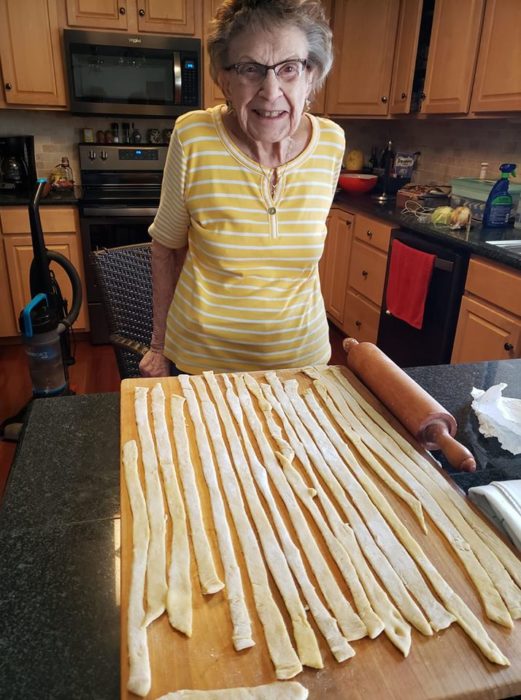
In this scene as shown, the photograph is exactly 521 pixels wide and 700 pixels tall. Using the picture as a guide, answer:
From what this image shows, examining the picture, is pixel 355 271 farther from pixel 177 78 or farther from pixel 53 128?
pixel 53 128

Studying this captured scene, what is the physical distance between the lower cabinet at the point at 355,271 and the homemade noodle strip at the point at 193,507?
2345mm

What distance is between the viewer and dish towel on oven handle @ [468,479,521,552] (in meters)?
0.62

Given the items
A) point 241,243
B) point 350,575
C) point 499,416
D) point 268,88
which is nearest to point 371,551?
point 350,575

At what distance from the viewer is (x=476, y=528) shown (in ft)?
2.04

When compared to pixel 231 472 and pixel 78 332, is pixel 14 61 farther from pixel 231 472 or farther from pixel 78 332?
pixel 231 472

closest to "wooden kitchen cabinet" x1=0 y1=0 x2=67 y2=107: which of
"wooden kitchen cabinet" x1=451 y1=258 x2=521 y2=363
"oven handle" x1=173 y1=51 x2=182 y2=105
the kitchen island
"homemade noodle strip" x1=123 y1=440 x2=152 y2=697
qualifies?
"oven handle" x1=173 y1=51 x2=182 y2=105

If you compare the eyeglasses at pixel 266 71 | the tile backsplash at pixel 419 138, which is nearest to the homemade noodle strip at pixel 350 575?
the eyeglasses at pixel 266 71

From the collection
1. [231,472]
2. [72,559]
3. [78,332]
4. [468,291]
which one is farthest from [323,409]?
[78,332]

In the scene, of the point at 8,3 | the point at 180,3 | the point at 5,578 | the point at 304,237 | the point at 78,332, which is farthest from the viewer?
the point at 78,332

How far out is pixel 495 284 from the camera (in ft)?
7.07

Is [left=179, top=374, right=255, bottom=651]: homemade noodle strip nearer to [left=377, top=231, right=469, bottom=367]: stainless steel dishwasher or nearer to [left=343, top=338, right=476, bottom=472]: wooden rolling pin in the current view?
[left=343, top=338, right=476, bottom=472]: wooden rolling pin

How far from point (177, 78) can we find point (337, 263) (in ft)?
4.90

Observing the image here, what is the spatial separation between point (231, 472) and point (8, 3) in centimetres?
334

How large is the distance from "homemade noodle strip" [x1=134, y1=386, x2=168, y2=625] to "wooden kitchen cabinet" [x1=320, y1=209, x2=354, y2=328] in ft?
9.14
